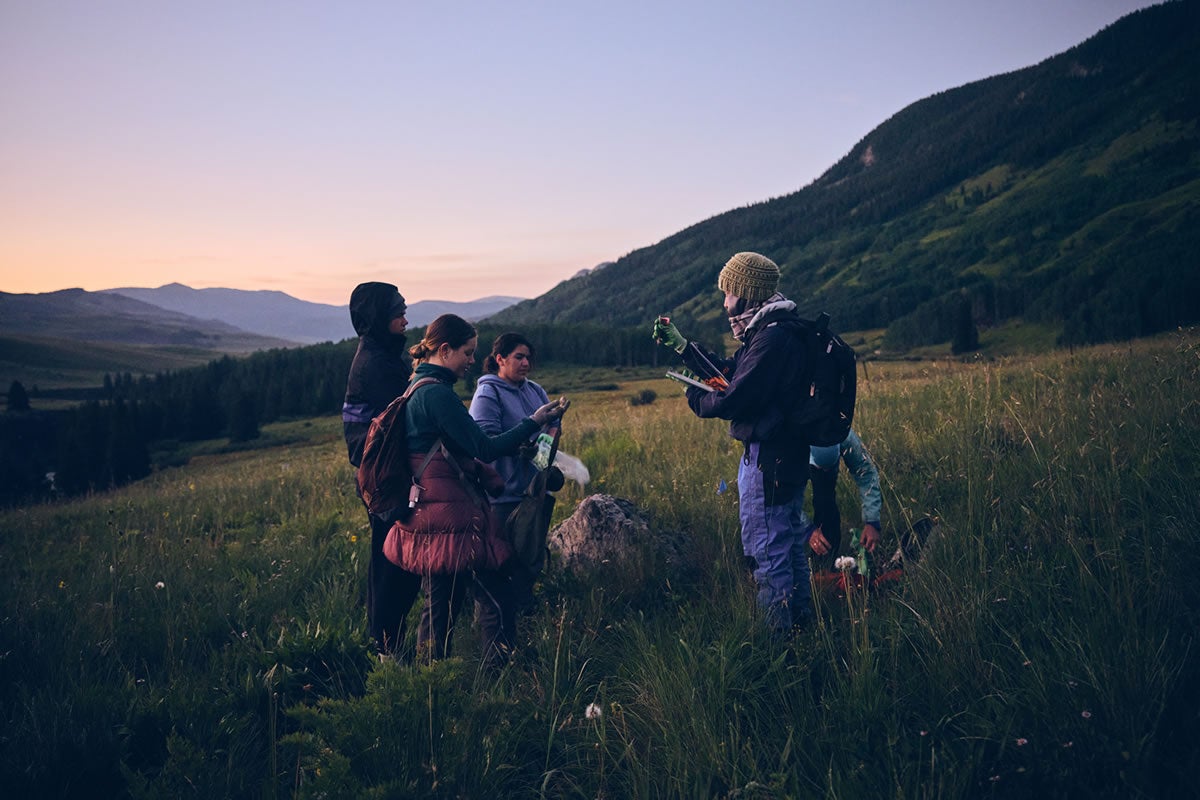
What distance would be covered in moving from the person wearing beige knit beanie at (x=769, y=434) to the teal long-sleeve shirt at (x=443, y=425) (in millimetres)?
1110

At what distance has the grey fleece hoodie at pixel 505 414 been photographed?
436 cm

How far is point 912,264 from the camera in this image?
140000 mm

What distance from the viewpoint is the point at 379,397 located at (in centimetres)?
384

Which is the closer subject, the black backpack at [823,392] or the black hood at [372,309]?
the black backpack at [823,392]

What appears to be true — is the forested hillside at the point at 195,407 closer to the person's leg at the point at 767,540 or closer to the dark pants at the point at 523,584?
the dark pants at the point at 523,584

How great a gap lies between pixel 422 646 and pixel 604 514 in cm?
182

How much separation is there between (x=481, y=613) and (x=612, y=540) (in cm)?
131

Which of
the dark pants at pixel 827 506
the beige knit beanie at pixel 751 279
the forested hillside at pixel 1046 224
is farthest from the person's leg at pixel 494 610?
the forested hillside at pixel 1046 224

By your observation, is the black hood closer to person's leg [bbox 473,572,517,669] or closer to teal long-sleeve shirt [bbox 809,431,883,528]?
person's leg [bbox 473,572,517,669]

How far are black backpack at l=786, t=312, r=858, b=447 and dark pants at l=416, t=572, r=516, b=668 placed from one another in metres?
1.76

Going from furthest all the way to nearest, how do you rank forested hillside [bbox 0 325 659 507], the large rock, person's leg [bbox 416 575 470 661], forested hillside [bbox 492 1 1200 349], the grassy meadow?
forested hillside [bbox 492 1 1200 349]
forested hillside [bbox 0 325 659 507]
the large rock
person's leg [bbox 416 575 470 661]
the grassy meadow

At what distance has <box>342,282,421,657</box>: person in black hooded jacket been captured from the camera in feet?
11.9

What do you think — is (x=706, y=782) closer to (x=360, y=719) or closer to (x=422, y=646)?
(x=360, y=719)

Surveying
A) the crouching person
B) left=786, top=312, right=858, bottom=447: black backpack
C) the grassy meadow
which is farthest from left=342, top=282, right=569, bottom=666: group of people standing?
left=786, top=312, right=858, bottom=447: black backpack
